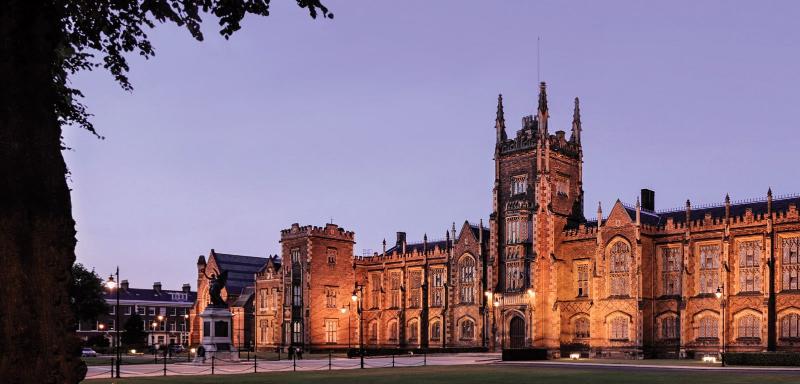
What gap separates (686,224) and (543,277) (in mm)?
12762

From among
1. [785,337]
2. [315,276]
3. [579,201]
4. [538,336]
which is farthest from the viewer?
[315,276]

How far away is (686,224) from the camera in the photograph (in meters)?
65.2

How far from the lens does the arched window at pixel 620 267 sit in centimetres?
6694

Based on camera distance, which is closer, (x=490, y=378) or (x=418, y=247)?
(x=490, y=378)

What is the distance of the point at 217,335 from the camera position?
55938 mm

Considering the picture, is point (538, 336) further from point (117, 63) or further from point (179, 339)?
point (179, 339)

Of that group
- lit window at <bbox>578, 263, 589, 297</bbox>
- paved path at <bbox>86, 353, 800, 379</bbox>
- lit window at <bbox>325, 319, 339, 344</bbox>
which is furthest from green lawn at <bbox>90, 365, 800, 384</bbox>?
lit window at <bbox>325, 319, 339, 344</bbox>

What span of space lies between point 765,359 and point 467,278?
3556cm

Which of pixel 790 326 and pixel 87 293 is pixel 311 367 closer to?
pixel 790 326

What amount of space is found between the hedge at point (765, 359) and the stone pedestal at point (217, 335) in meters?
31.5

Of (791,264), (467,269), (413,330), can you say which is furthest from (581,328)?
(413,330)

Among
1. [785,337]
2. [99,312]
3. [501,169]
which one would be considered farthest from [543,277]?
[99,312]

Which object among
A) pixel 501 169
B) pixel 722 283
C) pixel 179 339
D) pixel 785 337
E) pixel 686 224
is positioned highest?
pixel 501 169

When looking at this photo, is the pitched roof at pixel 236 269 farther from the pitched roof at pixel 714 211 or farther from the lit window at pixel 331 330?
the pitched roof at pixel 714 211
